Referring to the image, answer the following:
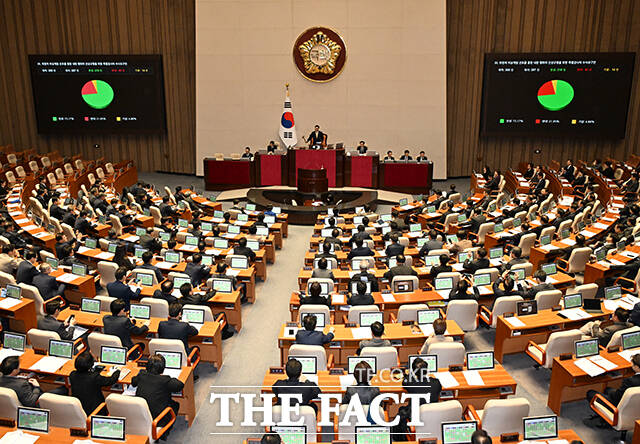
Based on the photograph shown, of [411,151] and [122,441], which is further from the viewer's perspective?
[411,151]

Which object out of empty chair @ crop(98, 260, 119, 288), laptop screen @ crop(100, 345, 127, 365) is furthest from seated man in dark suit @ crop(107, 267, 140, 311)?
laptop screen @ crop(100, 345, 127, 365)

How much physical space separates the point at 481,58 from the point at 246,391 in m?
18.3

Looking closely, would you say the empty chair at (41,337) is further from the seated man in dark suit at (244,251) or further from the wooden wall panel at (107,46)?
the wooden wall panel at (107,46)

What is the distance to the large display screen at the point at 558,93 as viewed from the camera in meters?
20.8

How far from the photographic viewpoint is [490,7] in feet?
69.9

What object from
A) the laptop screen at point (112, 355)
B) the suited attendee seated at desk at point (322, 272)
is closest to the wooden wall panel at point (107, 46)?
the suited attendee seated at desk at point (322, 272)

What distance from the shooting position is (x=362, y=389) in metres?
6.04

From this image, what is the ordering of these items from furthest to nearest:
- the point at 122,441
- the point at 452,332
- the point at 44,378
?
the point at 452,332
the point at 44,378
the point at 122,441

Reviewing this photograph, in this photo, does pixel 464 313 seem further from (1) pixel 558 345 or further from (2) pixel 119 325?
(2) pixel 119 325

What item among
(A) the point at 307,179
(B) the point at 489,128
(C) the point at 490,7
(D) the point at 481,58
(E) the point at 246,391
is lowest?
(E) the point at 246,391

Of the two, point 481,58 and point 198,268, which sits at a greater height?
point 481,58

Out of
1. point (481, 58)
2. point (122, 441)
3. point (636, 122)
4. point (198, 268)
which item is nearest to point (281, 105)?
point (481, 58)

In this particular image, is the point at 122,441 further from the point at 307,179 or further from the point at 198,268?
the point at 307,179

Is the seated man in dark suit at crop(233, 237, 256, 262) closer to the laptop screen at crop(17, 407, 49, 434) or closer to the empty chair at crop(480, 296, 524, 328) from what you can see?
the empty chair at crop(480, 296, 524, 328)
